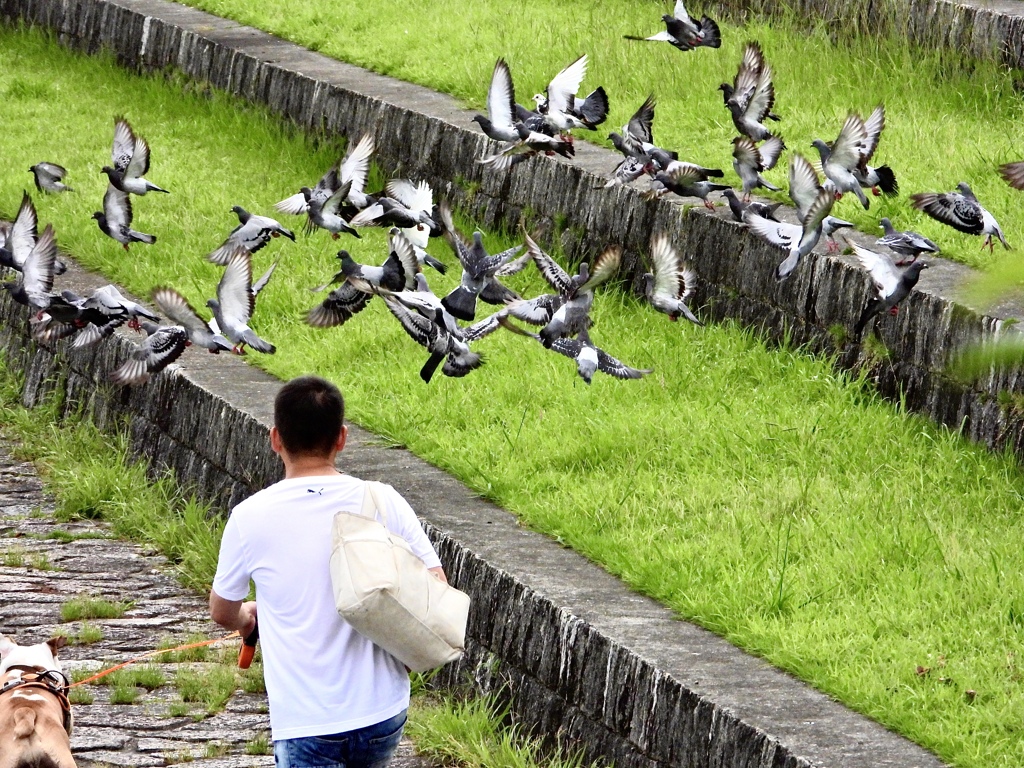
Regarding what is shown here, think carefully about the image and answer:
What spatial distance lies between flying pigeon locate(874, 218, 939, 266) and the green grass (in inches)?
137

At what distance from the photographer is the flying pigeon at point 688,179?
7.33 metres

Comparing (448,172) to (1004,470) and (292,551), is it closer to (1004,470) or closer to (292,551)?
(1004,470)

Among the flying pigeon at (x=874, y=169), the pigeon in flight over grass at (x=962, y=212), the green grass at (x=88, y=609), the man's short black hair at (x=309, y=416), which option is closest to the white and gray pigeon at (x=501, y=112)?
the flying pigeon at (x=874, y=169)

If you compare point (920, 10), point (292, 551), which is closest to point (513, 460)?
point (292, 551)

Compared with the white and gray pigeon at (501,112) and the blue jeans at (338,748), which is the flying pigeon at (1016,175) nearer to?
the blue jeans at (338,748)

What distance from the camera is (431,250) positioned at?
30.8 ft

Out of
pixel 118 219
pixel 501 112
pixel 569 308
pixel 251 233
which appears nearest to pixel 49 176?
pixel 118 219

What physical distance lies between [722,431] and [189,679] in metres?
2.25

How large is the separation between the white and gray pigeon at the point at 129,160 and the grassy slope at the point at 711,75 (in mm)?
2456

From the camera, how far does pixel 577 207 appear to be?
8.55m

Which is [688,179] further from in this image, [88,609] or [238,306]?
[88,609]

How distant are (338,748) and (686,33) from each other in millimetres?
6871

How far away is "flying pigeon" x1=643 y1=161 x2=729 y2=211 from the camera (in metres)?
7.33

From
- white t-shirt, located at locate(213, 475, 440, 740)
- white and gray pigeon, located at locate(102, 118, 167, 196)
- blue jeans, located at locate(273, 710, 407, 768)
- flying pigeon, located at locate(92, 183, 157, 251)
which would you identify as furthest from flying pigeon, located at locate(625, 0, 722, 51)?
blue jeans, located at locate(273, 710, 407, 768)
